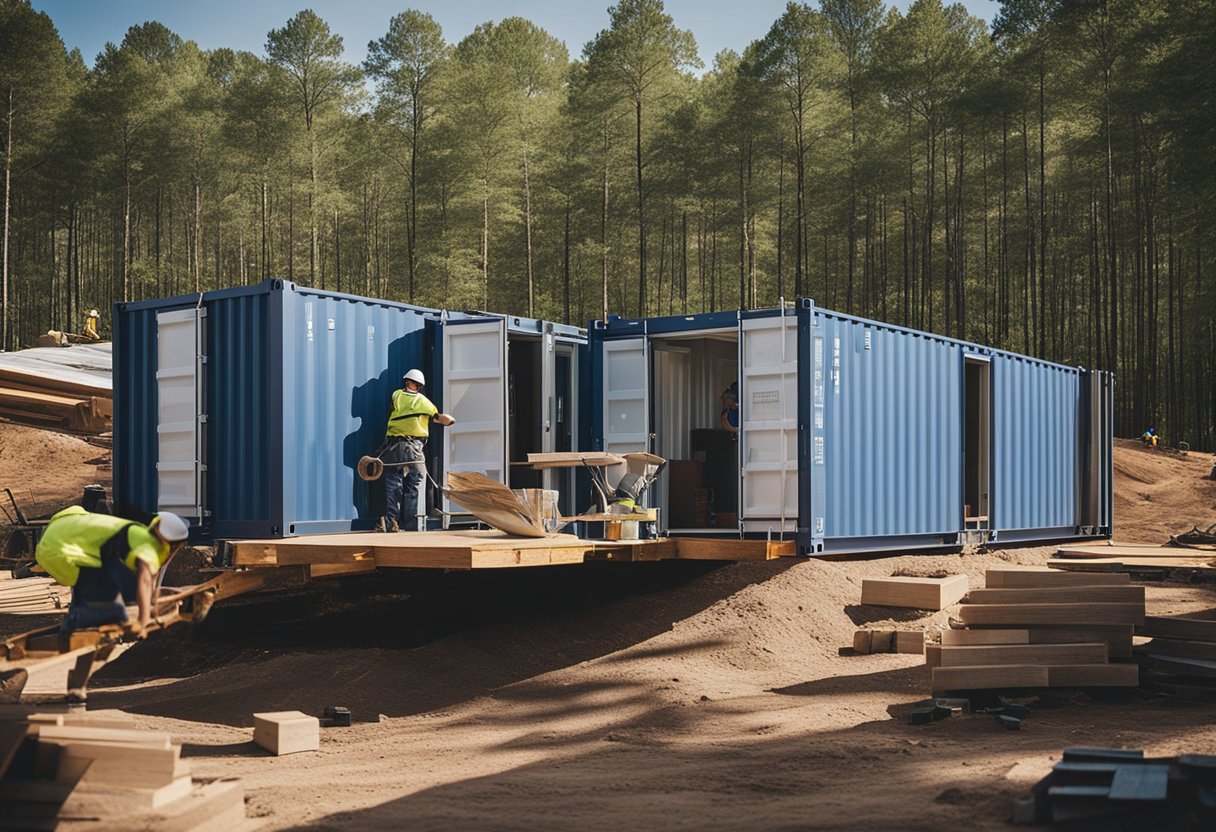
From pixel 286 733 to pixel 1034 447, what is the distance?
12.6 metres

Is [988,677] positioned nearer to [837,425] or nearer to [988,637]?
[988,637]

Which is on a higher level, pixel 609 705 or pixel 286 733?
pixel 286 733

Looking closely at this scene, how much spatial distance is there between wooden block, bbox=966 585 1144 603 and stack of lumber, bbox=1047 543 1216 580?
4652 mm

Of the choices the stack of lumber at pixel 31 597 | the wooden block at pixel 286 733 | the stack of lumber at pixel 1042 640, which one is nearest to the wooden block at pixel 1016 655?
the stack of lumber at pixel 1042 640

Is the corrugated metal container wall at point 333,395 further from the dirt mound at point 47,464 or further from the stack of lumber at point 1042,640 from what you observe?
the dirt mound at point 47,464

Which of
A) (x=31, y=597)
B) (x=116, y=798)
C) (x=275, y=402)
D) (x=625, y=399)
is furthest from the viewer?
(x=31, y=597)

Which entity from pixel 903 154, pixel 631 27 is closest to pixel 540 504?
pixel 631 27

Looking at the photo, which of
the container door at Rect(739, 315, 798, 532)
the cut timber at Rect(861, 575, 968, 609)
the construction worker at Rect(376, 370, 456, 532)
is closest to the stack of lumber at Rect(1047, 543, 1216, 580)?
the cut timber at Rect(861, 575, 968, 609)

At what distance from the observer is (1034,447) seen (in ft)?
56.6

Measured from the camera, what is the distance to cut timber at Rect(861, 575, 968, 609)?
12039 millimetres

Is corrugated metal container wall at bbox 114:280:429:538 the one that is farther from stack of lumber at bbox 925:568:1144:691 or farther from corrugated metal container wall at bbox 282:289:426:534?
stack of lumber at bbox 925:568:1144:691

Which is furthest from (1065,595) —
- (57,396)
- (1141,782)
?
(57,396)

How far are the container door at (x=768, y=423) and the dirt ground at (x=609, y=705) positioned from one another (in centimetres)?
80

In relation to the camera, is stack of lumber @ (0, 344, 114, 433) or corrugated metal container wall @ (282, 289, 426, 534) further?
stack of lumber @ (0, 344, 114, 433)
